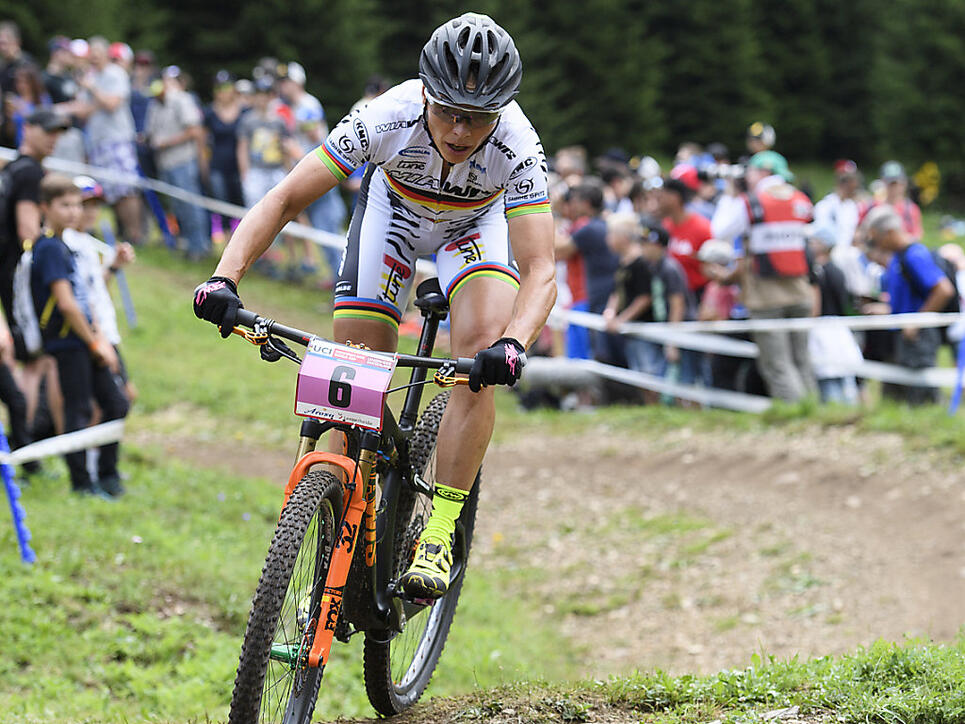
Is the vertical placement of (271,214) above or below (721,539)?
above

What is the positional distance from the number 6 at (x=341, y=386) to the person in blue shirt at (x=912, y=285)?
8255 millimetres

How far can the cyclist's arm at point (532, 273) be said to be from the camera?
4527mm

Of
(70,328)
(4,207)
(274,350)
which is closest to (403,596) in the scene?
(274,350)

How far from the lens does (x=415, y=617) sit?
545 centimetres

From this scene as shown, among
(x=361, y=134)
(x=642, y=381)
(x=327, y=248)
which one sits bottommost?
(x=642, y=381)

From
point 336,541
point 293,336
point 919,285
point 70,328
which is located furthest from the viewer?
point 919,285

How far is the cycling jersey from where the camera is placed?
15.5ft

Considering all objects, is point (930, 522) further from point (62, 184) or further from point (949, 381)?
point (62, 184)

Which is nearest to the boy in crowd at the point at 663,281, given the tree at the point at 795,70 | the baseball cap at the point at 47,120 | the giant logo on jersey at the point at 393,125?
the baseball cap at the point at 47,120

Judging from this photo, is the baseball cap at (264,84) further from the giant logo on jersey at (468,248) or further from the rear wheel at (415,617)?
the giant logo on jersey at (468,248)

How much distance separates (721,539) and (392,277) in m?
4.93

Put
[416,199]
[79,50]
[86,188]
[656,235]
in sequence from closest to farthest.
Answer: [416,199] → [86,188] → [656,235] → [79,50]

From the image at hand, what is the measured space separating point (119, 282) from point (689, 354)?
7.29 m

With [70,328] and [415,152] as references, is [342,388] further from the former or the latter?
[70,328]
